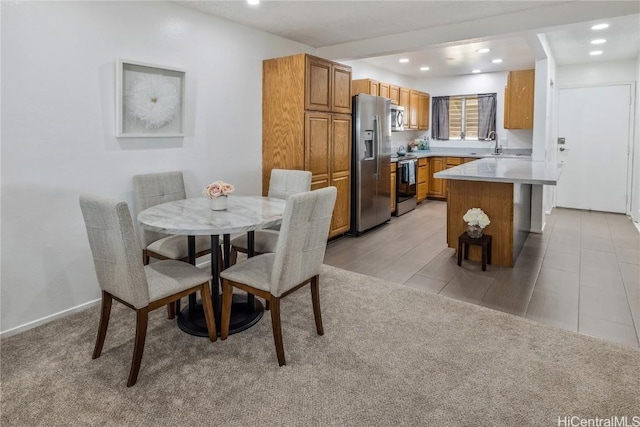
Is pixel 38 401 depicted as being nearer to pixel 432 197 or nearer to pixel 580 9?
pixel 580 9

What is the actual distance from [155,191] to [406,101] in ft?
17.4

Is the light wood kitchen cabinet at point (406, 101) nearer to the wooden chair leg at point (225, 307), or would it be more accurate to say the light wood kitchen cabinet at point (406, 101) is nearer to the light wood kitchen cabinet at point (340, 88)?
the light wood kitchen cabinet at point (340, 88)

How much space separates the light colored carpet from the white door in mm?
4929

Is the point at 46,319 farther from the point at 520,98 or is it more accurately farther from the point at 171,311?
the point at 520,98

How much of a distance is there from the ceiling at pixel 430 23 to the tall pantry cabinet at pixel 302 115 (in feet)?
1.16

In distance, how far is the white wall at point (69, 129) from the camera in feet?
7.99

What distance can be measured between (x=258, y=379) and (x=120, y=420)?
0.64 metres

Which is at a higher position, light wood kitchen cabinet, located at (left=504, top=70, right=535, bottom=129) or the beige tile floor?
light wood kitchen cabinet, located at (left=504, top=70, right=535, bottom=129)

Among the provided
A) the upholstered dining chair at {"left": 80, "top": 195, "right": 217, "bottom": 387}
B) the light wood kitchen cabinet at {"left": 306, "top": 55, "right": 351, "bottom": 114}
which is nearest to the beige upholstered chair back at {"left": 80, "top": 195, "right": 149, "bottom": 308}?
the upholstered dining chair at {"left": 80, "top": 195, "right": 217, "bottom": 387}

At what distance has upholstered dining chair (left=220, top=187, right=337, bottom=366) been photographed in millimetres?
2066

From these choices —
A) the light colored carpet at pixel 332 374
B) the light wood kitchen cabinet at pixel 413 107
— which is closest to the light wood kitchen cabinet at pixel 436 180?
the light wood kitchen cabinet at pixel 413 107

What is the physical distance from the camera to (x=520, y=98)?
5.76m

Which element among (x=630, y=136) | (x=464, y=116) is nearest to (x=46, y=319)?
(x=464, y=116)

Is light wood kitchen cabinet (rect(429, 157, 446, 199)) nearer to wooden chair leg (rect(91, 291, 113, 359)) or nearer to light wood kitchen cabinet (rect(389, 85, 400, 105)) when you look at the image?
light wood kitchen cabinet (rect(389, 85, 400, 105))
